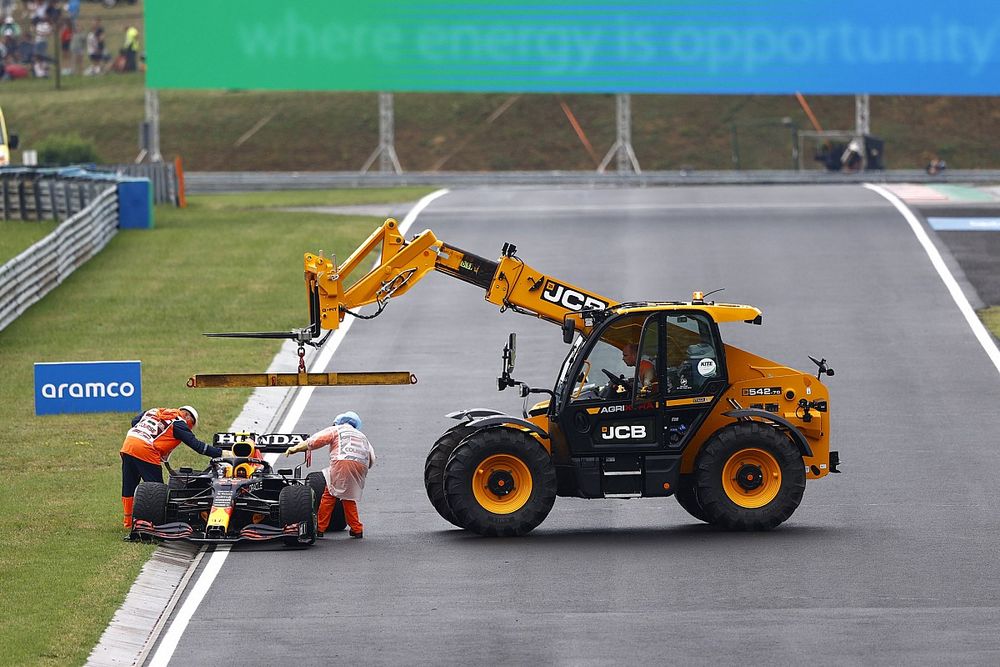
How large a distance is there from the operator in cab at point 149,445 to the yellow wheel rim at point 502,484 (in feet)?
9.33

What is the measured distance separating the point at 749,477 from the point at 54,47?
2516 inches

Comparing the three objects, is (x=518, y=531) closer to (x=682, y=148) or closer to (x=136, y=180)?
(x=136, y=180)

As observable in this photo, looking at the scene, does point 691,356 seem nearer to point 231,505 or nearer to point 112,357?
point 231,505

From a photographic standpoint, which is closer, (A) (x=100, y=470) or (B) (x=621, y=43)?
(A) (x=100, y=470)

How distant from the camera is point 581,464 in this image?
1847 cm

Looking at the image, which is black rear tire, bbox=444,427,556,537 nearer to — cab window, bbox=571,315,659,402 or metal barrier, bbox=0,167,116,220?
cab window, bbox=571,315,659,402

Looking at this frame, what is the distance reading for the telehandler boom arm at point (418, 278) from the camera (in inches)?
700

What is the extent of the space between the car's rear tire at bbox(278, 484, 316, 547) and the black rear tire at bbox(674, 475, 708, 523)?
3.94 meters

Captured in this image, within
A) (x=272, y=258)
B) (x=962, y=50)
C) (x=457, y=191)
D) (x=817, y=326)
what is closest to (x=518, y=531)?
(x=817, y=326)

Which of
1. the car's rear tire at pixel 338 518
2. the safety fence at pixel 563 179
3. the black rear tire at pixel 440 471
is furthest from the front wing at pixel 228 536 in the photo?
the safety fence at pixel 563 179

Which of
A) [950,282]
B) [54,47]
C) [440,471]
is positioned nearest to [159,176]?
[950,282]

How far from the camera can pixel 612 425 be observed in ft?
60.6

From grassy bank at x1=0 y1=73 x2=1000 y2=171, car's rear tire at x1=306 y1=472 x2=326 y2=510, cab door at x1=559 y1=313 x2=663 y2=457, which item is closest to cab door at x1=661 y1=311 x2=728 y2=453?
cab door at x1=559 y1=313 x2=663 y2=457

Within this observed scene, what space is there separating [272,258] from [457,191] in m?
11.8
